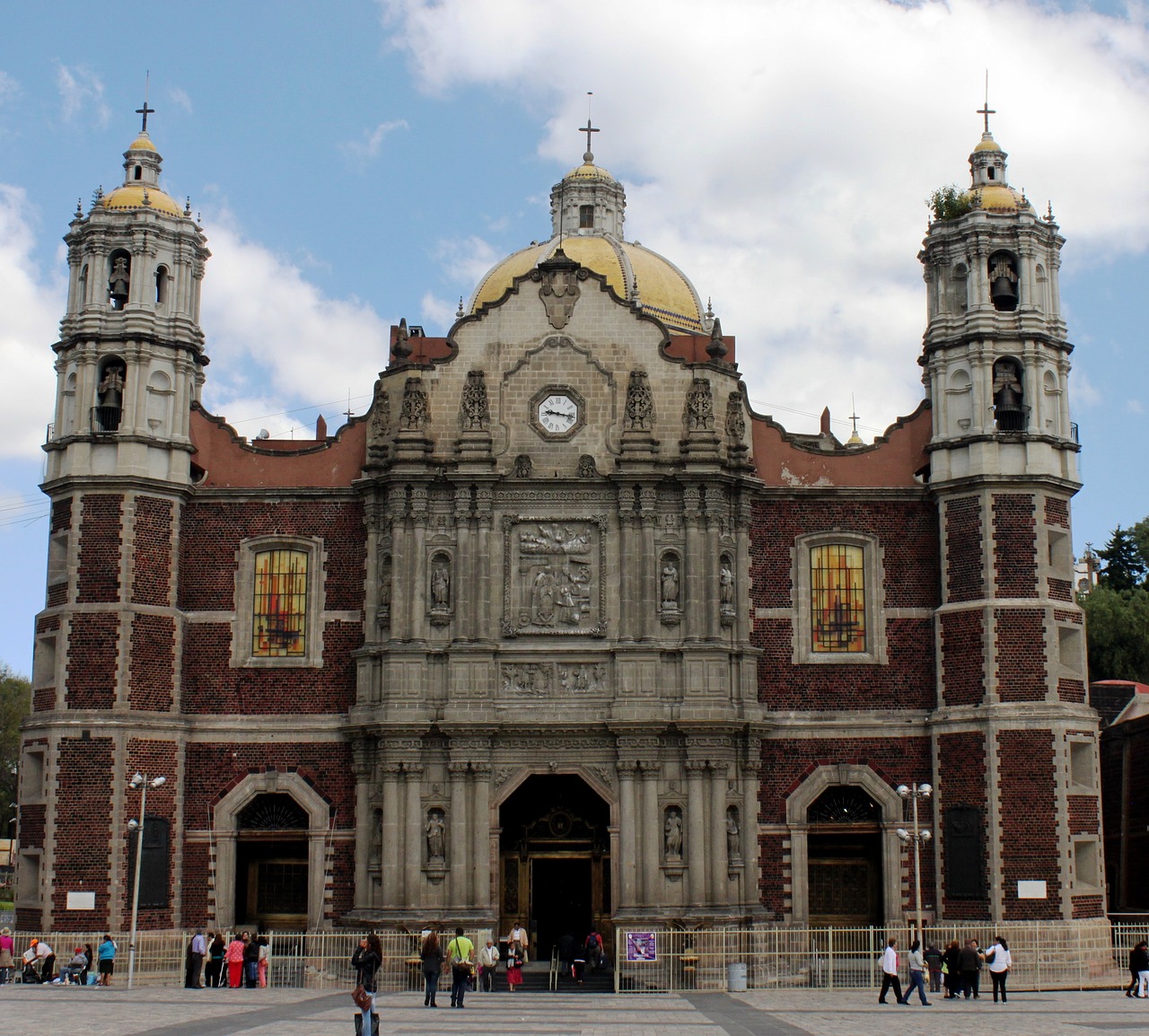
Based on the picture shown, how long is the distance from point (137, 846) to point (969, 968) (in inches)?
742

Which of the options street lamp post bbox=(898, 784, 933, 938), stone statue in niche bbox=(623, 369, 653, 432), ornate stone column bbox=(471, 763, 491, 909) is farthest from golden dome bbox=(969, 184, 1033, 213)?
ornate stone column bbox=(471, 763, 491, 909)

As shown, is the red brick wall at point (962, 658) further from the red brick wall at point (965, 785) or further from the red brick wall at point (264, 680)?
the red brick wall at point (264, 680)

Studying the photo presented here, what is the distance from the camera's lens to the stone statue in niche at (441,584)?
40938 mm

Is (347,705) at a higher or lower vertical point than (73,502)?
lower

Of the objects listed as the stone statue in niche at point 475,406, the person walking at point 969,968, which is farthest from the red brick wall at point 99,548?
the person walking at point 969,968

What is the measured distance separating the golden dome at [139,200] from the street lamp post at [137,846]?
14.7 meters

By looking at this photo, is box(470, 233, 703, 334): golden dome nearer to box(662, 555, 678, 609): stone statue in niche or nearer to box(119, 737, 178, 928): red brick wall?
box(662, 555, 678, 609): stone statue in niche

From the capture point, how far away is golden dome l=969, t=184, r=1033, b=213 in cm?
4319

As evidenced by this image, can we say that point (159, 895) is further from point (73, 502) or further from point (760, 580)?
point (760, 580)

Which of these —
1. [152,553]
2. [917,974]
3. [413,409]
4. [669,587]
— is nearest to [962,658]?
[669,587]

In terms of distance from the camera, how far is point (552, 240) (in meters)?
60.9

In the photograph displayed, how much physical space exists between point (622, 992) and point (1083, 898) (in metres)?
11.2

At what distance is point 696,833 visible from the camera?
39.7 m

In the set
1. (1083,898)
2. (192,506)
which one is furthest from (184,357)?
(1083,898)
